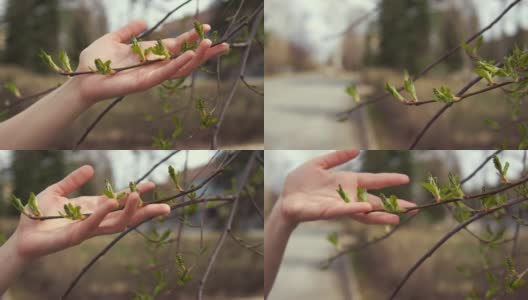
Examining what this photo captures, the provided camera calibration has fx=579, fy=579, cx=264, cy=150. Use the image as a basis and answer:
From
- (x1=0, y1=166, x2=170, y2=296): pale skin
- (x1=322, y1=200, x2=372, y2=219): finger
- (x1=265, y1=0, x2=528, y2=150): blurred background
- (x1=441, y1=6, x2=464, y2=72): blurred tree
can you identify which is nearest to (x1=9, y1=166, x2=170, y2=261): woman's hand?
(x1=0, y1=166, x2=170, y2=296): pale skin

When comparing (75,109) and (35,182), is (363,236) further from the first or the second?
(75,109)

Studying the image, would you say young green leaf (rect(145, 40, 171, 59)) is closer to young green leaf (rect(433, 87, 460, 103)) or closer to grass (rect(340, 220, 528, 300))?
young green leaf (rect(433, 87, 460, 103))

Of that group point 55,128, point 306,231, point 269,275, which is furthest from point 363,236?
point 55,128

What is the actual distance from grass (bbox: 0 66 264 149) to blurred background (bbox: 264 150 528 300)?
59 centimetres

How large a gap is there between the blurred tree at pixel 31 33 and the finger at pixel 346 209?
6.20 ft

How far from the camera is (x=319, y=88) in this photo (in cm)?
332

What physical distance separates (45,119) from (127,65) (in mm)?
157

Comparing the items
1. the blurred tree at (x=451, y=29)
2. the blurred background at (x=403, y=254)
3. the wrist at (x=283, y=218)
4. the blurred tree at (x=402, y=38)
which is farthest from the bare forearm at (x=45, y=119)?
the blurred tree at (x=451, y=29)

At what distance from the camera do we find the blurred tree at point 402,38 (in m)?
2.89

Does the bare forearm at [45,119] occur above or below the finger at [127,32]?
below

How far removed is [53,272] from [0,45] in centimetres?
104

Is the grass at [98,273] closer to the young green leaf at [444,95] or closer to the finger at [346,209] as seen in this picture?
the finger at [346,209]

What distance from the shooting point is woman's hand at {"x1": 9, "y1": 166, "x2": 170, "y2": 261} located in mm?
642

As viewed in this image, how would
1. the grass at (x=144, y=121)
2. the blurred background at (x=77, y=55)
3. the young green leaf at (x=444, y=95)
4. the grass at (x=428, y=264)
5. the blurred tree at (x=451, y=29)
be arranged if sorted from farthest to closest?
1. the blurred tree at (x=451, y=29)
2. the grass at (x=428, y=264)
3. the grass at (x=144, y=121)
4. the blurred background at (x=77, y=55)
5. the young green leaf at (x=444, y=95)
